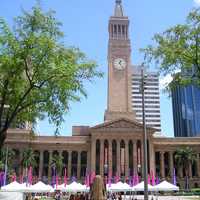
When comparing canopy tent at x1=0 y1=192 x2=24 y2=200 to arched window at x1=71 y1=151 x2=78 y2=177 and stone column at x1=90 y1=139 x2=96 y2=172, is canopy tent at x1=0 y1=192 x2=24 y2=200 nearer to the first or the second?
stone column at x1=90 y1=139 x2=96 y2=172

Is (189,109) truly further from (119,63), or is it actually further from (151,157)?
(151,157)

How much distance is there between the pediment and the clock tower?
5.25m

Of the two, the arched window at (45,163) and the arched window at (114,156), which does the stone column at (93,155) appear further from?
the arched window at (45,163)

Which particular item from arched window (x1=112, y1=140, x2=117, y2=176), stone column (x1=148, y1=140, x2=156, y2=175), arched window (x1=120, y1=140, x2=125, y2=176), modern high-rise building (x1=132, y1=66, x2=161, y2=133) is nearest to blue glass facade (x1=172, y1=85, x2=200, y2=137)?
modern high-rise building (x1=132, y1=66, x2=161, y2=133)

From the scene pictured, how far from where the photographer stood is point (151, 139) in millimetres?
98125

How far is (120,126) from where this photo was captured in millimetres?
98000

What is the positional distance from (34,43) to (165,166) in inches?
3635

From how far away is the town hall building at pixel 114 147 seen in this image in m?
95.8

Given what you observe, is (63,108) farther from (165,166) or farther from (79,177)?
(165,166)

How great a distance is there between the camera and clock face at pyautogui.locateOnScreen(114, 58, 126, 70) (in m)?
109

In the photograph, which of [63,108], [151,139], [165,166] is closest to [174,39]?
[63,108]

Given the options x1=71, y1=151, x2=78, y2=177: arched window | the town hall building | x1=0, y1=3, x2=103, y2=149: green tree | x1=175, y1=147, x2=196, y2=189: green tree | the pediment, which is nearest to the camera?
x1=0, y1=3, x2=103, y2=149: green tree

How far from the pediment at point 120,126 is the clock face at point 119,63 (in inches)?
804

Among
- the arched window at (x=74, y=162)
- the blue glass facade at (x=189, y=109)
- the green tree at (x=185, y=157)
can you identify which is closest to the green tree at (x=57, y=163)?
A: the arched window at (x=74, y=162)
